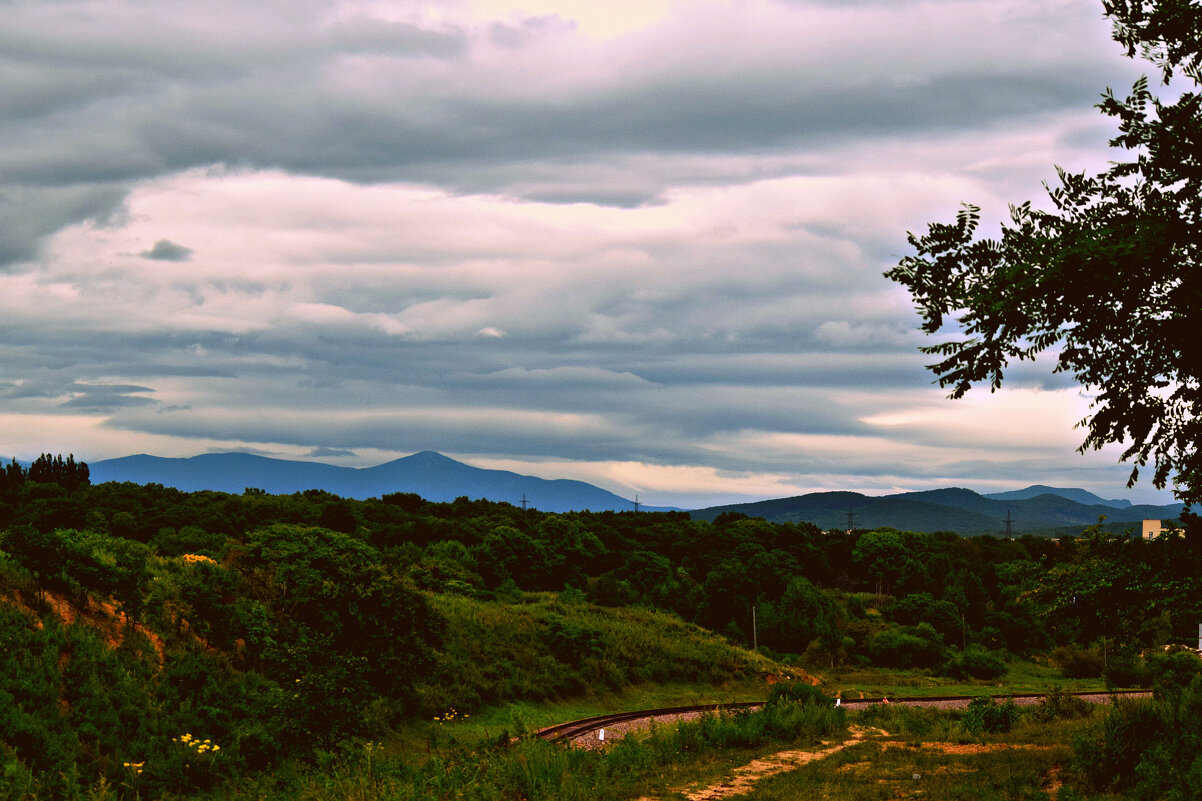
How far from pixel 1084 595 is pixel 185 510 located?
222ft

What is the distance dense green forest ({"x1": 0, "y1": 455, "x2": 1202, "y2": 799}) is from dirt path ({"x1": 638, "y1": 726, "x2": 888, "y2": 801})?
22.6ft

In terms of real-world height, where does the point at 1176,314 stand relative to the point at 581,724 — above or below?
above

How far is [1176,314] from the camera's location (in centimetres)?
1488

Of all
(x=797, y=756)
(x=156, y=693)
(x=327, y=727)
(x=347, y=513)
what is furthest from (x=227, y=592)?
(x=347, y=513)

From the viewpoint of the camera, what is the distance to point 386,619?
1382 inches

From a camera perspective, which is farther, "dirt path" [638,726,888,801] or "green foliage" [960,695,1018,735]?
"green foliage" [960,695,1018,735]

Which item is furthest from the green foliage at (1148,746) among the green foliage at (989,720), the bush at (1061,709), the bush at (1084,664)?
the bush at (1084,664)

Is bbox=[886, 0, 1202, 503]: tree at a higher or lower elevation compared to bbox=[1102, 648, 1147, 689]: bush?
higher

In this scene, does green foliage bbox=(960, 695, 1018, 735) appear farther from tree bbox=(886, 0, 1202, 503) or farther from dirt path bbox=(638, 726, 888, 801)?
tree bbox=(886, 0, 1202, 503)

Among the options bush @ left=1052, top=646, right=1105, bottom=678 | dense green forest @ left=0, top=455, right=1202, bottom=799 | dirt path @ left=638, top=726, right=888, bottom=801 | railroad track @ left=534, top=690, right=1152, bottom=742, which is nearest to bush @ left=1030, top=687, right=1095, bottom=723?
railroad track @ left=534, top=690, right=1152, bottom=742

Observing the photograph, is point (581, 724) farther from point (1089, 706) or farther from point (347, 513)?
point (347, 513)

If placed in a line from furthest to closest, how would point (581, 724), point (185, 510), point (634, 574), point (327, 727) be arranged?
1. point (634, 574)
2. point (185, 510)
3. point (581, 724)
4. point (327, 727)

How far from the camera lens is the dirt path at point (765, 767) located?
1917 cm

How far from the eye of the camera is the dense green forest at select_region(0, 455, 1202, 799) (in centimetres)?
2152
